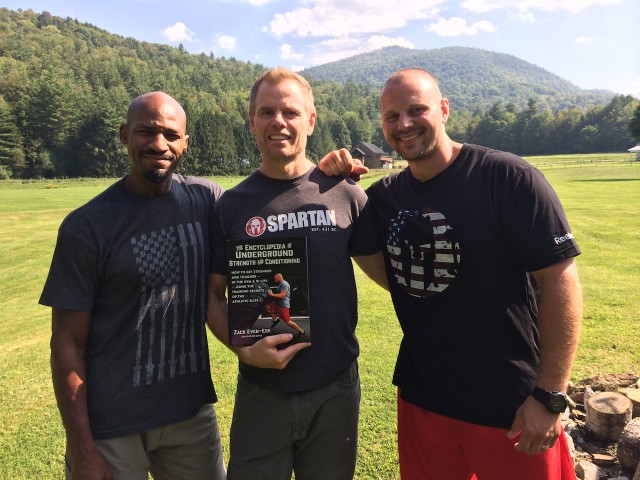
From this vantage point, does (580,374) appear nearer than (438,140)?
No

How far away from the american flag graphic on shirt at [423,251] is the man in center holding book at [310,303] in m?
0.24

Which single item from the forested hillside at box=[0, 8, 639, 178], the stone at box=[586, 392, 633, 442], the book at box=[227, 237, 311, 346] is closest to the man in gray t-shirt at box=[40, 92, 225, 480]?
the book at box=[227, 237, 311, 346]

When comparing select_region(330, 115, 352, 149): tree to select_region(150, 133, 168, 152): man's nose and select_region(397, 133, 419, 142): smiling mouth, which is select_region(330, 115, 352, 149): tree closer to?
select_region(397, 133, 419, 142): smiling mouth

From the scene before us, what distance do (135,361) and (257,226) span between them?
1.15 m

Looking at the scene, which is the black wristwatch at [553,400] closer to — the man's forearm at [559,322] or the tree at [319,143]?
the man's forearm at [559,322]

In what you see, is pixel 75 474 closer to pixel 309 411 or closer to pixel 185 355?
pixel 185 355

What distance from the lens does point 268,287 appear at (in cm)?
279

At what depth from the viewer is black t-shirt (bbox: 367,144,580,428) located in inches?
106

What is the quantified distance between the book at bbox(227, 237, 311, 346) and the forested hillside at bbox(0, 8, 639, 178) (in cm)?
3126

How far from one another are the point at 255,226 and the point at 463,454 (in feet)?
6.72

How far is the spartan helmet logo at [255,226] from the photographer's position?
297cm

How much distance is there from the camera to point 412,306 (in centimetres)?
301

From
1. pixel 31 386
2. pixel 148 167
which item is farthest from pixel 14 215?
pixel 148 167

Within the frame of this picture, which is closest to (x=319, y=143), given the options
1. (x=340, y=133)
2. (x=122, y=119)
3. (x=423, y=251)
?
(x=340, y=133)
